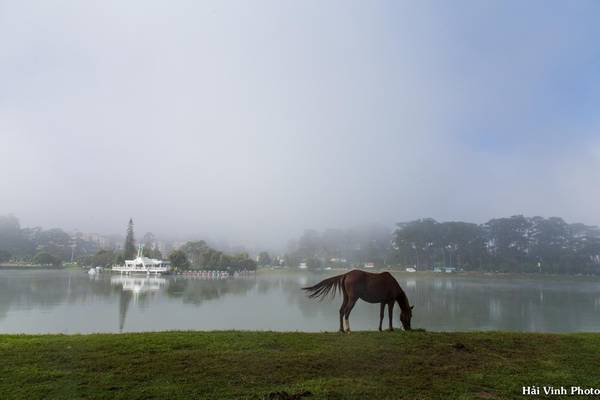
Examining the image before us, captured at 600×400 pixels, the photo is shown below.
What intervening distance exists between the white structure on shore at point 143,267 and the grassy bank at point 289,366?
68.4 metres

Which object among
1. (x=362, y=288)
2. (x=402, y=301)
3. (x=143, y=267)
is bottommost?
(x=143, y=267)

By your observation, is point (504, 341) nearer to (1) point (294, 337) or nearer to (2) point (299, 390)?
(1) point (294, 337)

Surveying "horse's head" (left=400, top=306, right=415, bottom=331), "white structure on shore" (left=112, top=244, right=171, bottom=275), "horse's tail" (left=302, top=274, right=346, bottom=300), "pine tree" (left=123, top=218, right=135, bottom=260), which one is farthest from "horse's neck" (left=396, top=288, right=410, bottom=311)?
"pine tree" (left=123, top=218, right=135, bottom=260)

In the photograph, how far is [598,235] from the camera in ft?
264

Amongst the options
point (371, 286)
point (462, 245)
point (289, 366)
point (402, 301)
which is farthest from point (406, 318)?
point (462, 245)

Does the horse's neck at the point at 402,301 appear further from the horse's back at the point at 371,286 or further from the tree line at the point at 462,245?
the tree line at the point at 462,245

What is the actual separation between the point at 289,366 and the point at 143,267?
74595mm

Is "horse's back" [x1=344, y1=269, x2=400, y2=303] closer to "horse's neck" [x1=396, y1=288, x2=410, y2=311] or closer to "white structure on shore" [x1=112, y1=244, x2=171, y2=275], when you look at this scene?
"horse's neck" [x1=396, y1=288, x2=410, y2=311]

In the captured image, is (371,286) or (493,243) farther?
(493,243)

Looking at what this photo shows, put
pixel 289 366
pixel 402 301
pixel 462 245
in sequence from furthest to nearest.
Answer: pixel 462 245
pixel 402 301
pixel 289 366

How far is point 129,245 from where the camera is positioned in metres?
86.0

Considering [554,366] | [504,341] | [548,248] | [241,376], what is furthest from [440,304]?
[548,248]

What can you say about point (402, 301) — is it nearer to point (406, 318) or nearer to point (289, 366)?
point (406, 318)

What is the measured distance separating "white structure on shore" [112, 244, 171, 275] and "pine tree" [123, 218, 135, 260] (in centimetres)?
551
